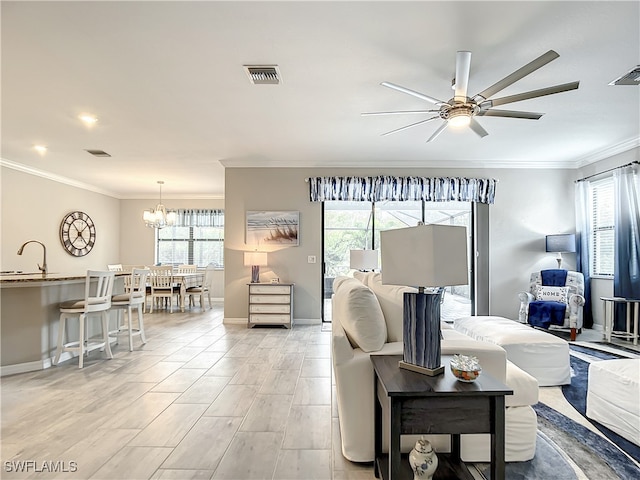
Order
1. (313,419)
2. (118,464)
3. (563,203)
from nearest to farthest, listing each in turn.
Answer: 1. (118,464)
2. (313,419)
3. (563,203)

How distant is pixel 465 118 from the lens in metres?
3.12

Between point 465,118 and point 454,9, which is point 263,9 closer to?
point 454,9

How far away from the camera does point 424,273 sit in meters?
1.62

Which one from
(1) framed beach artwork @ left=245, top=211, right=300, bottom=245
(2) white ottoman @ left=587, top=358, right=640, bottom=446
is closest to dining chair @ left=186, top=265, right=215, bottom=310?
(1) framed beach artwork @ left=245, top=211, right=300, bottom=245

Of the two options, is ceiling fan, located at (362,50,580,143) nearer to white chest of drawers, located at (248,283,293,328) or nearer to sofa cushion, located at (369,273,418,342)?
sofa cushion, located at (369,273,418,342)

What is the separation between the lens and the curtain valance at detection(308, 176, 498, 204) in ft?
20.2

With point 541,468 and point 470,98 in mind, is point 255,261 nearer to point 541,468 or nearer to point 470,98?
point 470,98

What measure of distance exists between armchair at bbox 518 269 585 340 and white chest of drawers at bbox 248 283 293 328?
11.6 feet

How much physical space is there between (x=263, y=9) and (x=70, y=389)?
11.0 ft

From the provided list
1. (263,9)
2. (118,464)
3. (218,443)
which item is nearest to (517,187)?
(263,9)

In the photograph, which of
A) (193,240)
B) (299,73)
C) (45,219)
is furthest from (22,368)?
(193,240)

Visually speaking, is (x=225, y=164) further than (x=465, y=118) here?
Yes

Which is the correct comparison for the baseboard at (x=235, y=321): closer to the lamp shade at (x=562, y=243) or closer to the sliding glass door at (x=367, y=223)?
the sliding glass door at (x=367, y=223)

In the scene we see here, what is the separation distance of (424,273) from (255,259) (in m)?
4.62
